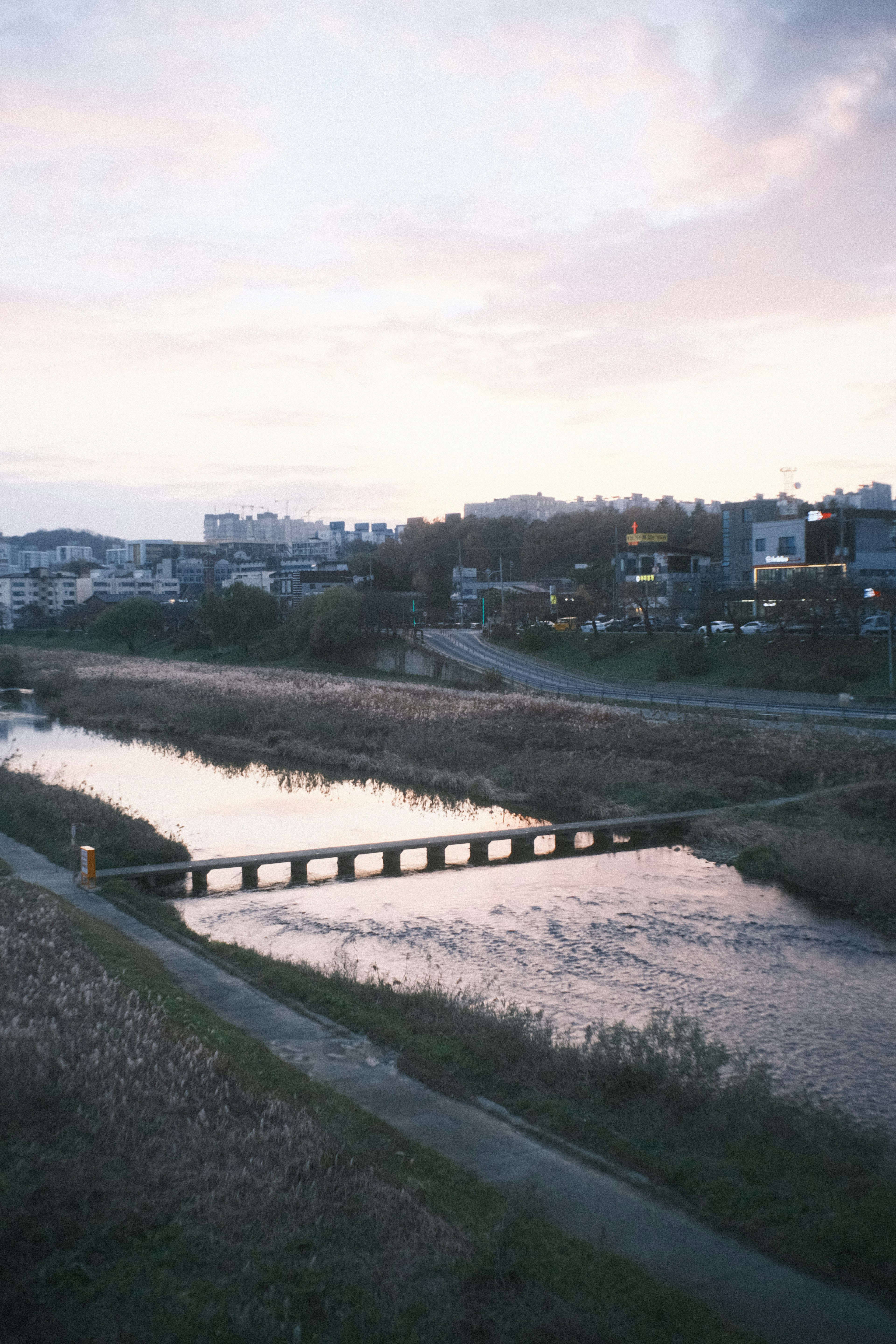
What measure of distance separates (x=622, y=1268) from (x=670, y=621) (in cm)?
6816

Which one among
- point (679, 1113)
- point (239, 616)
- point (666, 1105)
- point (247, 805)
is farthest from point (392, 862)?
point (239, 616)

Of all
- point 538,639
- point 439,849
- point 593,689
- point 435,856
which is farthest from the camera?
point 538,639

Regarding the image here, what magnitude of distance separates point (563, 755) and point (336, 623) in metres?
48.1

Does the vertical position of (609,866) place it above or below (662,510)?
below

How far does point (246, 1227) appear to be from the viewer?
7660 millimetres

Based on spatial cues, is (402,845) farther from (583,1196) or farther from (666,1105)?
(583,1196)

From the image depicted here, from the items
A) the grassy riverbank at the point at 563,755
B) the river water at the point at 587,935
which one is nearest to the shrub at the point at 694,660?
the grassy riverbank at the point at 563,755

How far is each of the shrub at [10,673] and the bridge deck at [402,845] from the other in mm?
64227

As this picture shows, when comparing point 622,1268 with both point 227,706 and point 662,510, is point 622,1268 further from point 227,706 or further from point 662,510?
point 662,510

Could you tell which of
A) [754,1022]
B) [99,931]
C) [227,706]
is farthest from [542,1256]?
[227,706]

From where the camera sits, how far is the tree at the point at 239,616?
317 ft

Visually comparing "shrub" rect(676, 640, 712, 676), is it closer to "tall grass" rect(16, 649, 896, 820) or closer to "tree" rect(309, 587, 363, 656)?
"tall grass" rect(16, 649, 896, 820)

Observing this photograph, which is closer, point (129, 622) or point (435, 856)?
point (435, 856)

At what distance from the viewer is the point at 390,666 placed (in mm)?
81500
